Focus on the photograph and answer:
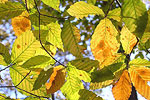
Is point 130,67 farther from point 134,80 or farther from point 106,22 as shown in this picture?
point 106,22

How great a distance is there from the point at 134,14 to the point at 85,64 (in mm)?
220

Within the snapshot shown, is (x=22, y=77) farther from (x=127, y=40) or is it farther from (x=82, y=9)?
(x=127, y=40)

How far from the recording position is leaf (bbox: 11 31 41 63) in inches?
21.7

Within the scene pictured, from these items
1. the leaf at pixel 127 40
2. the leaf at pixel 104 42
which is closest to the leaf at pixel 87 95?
the leaf at pixel 104 42

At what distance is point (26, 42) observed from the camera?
56 centimetres

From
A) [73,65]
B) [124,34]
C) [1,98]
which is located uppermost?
[124,34]

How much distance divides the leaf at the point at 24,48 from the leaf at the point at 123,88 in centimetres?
34

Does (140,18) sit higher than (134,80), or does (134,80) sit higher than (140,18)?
(140,18)

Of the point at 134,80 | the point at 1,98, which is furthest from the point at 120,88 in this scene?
the point at 1,98

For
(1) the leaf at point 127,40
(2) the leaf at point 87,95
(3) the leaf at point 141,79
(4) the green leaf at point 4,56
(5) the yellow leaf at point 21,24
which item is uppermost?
(5) the yellow leaf at point 21,24

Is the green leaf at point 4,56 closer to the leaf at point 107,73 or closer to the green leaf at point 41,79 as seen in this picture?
the green leaf at point 41,79

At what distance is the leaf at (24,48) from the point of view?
551mm

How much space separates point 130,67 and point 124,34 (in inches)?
5.4

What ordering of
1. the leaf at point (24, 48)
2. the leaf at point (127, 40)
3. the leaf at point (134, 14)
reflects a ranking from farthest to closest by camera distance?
the leaf at point (127, 40) → the leaf at point (24, 48) → the leaf at point (134, 14)
